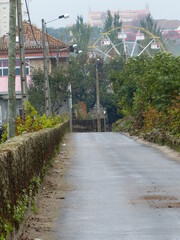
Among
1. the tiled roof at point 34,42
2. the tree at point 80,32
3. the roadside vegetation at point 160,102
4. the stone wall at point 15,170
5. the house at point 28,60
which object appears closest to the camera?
the stone wall at point 15,170

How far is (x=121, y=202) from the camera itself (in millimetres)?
15750

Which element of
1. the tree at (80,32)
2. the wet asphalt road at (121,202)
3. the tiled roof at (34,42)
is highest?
the tree at (80,32)

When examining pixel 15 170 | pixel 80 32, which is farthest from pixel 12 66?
pixel 80 32

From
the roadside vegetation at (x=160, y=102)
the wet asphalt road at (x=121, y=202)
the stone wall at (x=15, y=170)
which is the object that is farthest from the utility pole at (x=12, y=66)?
the roadside vegetation at (x=160, y=102)

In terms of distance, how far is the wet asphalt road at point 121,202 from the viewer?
40.3 feet

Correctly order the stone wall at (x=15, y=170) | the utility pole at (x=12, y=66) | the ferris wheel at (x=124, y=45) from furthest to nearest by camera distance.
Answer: the ferris wheel at (x=124, y=45) < the utility pole at (x=12, y=66) < the stone wall at (x=15, y=170)

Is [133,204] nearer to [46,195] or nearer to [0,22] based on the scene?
[46,195]

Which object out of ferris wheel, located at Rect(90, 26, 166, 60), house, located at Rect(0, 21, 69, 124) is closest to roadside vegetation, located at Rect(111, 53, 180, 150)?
house, located at Rect(0, 21, 69, 124)

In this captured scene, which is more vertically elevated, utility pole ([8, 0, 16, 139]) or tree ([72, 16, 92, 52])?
tree ([72, 16, 92, 52])

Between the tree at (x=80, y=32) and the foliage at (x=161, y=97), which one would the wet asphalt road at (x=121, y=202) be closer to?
the foliage at (x=161, y=97)

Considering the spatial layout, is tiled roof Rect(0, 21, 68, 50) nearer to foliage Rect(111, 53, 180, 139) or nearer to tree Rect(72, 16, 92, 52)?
foliage Rect(111, 53, 180, 139)

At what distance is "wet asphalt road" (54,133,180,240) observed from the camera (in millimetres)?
12281

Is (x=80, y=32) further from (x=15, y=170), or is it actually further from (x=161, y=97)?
(x=15, y=170)

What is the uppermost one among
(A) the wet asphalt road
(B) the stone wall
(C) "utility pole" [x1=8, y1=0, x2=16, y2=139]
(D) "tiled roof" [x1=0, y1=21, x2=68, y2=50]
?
(D) "tiled roof" [x1=0, y1=21, x2=68, y2=50]
